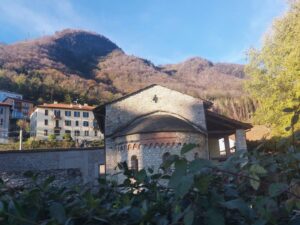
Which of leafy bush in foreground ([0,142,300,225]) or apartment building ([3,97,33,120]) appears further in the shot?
apartment building ([3,97,33,120])

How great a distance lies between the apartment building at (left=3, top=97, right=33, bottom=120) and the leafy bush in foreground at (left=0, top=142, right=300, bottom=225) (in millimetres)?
71315

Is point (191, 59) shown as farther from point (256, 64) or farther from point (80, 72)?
point (256, 64)

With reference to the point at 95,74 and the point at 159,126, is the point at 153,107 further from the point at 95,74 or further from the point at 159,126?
the point at 95,74

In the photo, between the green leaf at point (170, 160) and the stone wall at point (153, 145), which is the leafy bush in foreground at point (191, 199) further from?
the stone wall at point (153, 145)

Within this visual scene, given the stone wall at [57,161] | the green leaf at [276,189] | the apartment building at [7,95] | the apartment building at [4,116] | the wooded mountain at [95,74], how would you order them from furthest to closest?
the wooded mountain at [95,74], the apartment building at [7,95], the apartment building at [4,116], the stone wall at [57,161], the green leaf at [276,189]

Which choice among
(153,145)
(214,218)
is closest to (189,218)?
(214,218)

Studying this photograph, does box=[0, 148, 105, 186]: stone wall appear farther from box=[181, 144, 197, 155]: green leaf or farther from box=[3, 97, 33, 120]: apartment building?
box=[3, 97, 33, 120]: apartment building

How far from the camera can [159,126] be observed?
17.2 metres

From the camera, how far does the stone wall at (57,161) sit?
824 inches

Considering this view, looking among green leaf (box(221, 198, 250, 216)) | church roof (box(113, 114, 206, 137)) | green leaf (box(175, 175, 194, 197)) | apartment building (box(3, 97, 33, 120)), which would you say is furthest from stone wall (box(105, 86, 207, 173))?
apartment building (box(3, 97, 33, 120))

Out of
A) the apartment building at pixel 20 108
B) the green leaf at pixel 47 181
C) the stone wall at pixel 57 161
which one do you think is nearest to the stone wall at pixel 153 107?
the stone wall at pixel 57 161

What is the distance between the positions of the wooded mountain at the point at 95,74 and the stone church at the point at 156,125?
3420cm

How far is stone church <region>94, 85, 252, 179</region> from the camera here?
17016 millimetres

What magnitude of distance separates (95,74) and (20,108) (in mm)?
34057
